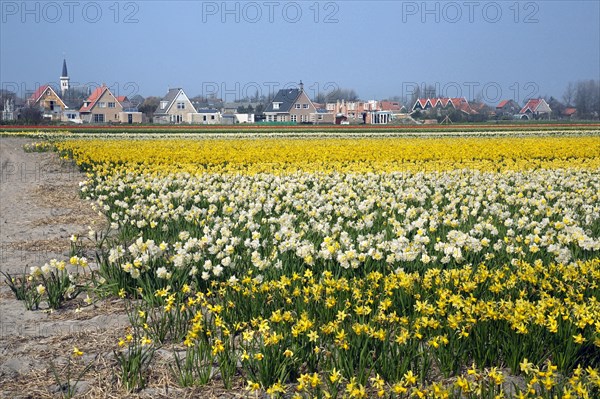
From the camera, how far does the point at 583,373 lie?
4.19m

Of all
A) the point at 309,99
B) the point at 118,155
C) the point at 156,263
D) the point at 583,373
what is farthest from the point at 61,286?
the point at 309,99

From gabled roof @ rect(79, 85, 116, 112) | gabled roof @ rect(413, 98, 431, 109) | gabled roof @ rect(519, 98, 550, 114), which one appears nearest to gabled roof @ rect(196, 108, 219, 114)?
gabled roof @ rect(79, 85, 116, 112)

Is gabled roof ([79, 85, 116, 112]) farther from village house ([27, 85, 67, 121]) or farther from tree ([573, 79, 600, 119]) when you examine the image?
tree ([573, 79, 600, 119])

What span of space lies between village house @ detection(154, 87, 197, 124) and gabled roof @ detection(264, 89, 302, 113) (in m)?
12.0

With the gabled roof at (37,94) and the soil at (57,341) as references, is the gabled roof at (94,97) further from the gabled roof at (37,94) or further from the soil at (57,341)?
the soil at (57,341)

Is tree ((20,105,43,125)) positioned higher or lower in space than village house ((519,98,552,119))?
lower

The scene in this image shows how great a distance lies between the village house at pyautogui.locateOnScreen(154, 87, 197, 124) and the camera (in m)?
96.4

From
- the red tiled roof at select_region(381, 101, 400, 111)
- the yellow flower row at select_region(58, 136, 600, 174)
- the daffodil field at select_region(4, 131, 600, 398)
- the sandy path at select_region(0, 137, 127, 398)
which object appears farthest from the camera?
the red tiled roof at select_region(381, 101, 400, 111)

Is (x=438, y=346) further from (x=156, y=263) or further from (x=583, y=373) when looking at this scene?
(x=156, y=263)

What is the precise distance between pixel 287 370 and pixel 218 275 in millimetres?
1903

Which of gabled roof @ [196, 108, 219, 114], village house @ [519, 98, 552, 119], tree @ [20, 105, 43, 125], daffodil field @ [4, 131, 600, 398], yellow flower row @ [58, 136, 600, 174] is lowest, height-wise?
daffodil field @ [4, 131, 600, 398]

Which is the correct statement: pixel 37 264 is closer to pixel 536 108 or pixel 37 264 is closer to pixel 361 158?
pixel 361 158

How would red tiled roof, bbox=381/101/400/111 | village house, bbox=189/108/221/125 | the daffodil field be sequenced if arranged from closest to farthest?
the daffodil field → village house, bbox=189/108/221/125 → red tiled roof, bbox=381/101/400/111

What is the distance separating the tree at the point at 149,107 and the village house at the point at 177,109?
4.73 meters
